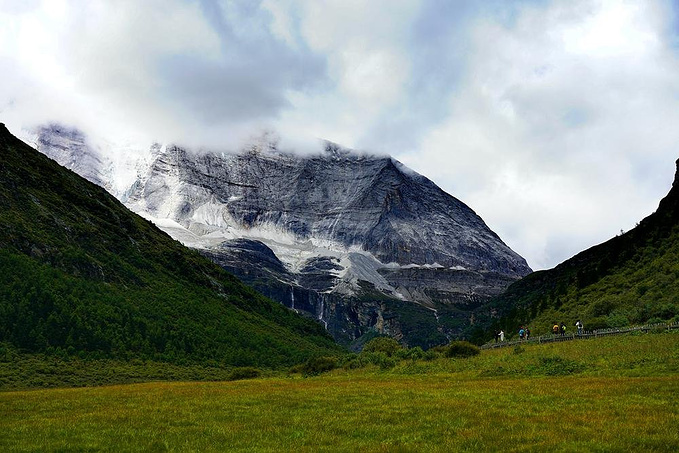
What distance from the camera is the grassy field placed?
21.3 meters

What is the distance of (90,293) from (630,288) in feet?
369

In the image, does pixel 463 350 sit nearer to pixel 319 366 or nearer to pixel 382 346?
pixel 319 366

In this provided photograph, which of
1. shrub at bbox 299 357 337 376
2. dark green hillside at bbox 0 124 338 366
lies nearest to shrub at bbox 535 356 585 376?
shrub at bbox 299 357 337 376

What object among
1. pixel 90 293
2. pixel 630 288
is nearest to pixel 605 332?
pixel 630 288

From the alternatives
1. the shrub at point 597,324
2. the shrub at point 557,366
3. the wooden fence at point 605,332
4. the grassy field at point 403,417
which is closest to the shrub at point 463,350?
the wooden fence at point 605,332

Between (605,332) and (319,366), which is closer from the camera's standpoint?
(605,332)

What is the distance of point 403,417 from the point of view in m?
26.9

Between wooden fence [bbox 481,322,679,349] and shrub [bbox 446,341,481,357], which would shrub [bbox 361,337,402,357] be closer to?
shrub [bbox 446,341,481,357]

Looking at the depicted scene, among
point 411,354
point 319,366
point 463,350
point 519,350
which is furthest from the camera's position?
point 319,366

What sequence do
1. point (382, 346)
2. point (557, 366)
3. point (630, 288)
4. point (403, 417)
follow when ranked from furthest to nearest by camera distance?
point (382, 346) → point (630, 288) → point (557, 366) → point (403, 417)

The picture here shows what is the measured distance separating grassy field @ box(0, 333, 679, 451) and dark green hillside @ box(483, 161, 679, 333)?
1286 inches

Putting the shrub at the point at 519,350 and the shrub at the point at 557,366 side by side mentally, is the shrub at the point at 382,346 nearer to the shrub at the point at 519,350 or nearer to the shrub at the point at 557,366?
the shrub at the point at 519,350

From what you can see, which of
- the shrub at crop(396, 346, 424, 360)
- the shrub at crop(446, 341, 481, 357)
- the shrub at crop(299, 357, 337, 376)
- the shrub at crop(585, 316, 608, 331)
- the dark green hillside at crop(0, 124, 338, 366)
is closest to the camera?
the shrub at crop(446, 341, 481, 357)

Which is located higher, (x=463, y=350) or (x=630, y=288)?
(x=630, y=288)
